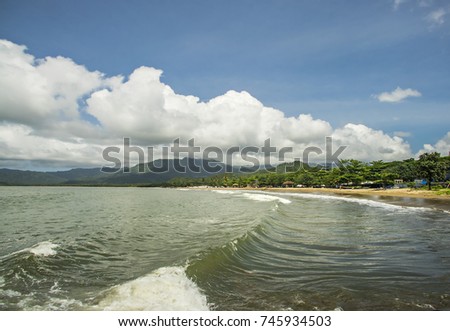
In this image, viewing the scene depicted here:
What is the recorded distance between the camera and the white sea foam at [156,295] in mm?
7676

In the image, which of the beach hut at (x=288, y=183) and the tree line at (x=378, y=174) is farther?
the beach hut at (x=288, y=183)

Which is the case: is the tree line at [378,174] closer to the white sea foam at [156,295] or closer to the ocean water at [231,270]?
the ocean water at [231,270]

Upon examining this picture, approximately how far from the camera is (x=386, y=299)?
306 inches

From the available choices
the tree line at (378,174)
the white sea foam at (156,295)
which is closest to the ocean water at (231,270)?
the white sea foam at (156,295)

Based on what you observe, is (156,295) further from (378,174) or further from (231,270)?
(378,174)

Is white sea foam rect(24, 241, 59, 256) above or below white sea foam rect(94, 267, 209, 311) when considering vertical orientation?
below

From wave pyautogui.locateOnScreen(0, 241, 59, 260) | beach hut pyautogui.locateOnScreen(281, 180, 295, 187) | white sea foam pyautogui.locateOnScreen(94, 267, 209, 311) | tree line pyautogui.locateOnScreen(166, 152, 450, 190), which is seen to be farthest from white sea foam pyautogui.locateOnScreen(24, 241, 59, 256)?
beach hut pyautogui.locateOnScreen(281, 180, 295, 187)

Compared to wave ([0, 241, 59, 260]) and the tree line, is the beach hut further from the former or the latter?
wave ([0, 241, 59, 260])

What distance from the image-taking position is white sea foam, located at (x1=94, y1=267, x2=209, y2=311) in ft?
25.2

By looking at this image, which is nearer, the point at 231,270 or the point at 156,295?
the point at 156,295

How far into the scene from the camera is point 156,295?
329 inches

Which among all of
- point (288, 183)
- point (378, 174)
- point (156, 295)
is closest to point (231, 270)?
point (156, 295)

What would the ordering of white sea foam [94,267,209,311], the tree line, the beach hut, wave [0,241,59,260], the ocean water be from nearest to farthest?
white sea foam [94,267,209,311] < the ocean water < wave [0,241,59,260] < the tree line < the beach hut
